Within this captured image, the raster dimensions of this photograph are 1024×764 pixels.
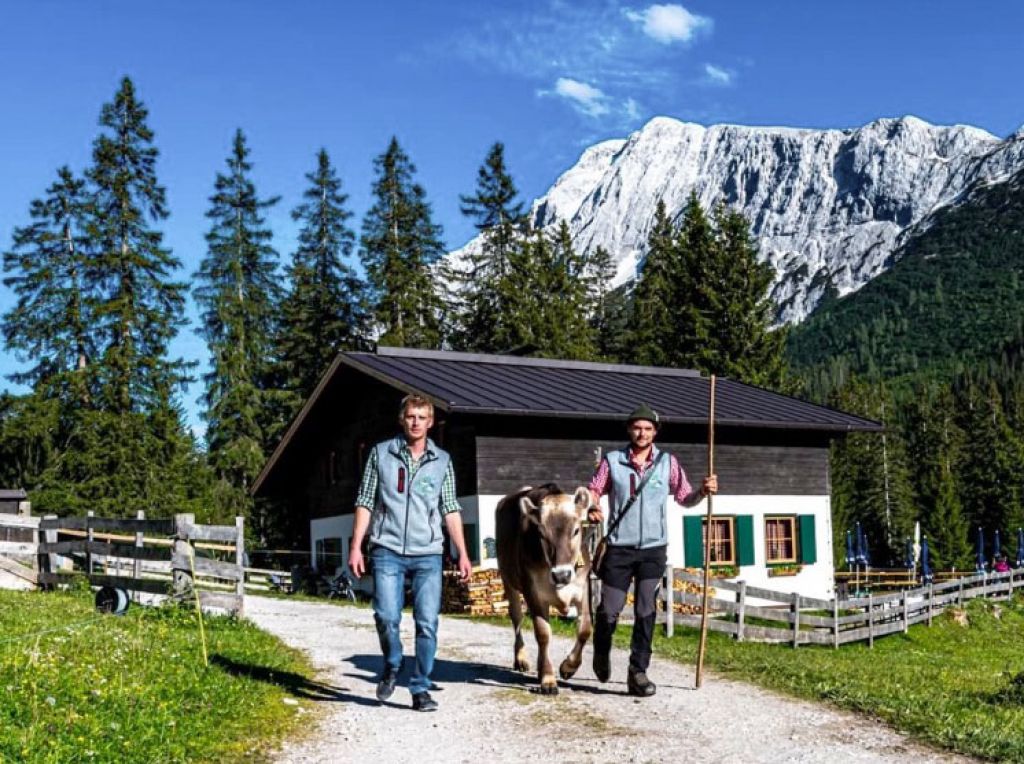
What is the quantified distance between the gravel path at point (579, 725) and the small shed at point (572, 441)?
11.8m

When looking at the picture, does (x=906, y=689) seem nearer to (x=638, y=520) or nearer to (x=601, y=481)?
(x=638, y=520)

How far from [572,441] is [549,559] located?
52.9ft

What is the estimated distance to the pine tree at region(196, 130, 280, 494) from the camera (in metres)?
45.1

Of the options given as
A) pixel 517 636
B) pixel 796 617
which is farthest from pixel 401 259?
pixel 517 636

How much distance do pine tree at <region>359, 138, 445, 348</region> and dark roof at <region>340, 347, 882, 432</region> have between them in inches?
752

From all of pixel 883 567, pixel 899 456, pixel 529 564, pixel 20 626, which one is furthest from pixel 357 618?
pixel 899 456

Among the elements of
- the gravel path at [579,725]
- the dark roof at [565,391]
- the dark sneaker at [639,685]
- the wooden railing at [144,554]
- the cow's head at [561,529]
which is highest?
the dark roof at [565,391]

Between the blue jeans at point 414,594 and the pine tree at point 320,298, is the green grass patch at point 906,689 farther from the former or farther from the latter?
the pine tree at point 320,298

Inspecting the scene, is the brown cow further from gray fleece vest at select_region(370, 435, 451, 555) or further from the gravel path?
gray fleece vest at select_region(370, 435, 451, 555)

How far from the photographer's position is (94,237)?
1613 inches

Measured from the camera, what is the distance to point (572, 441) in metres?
23.7

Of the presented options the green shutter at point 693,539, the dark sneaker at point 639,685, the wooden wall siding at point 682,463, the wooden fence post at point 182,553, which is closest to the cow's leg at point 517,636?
the dark sneaker at point 639,685

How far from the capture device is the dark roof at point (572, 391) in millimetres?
22594

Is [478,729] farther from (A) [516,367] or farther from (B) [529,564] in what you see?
(A) [516,367]
